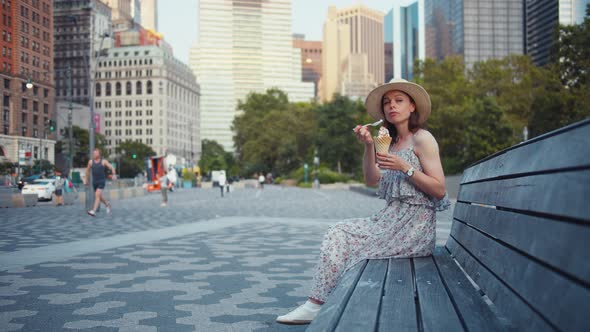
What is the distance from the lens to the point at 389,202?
386 cm

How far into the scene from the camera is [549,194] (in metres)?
1.73

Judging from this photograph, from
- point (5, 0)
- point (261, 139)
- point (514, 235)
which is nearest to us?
point (514, 235)

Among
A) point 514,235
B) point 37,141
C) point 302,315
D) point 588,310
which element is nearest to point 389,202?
point 302,315

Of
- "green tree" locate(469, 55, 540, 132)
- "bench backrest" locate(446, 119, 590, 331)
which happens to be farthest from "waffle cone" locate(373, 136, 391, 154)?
"green tree" locate(469, 55, 540, 132)

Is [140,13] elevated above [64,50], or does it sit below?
above

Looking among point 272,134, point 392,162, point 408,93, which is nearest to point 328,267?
point 392,162

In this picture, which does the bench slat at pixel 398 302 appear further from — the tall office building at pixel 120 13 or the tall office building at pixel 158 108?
the tall office building at pixel 158 108

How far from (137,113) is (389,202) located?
141m

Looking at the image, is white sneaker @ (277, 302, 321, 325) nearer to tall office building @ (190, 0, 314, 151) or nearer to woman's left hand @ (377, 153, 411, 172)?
woman's left hand @ (377, 153, 411, 172)

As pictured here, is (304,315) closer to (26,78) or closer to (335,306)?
(335,306)

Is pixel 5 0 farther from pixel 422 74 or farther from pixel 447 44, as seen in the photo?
pixel 447 44

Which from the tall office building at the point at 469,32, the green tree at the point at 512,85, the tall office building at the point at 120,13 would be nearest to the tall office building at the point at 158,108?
the tall office building at the point at 469,32

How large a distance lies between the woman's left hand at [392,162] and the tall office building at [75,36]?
50.4 feet

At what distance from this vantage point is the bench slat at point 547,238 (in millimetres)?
1407
